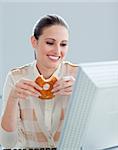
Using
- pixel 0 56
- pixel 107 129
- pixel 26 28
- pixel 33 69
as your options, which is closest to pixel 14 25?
pixel 26 28

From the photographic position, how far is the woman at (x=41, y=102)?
3.51ft

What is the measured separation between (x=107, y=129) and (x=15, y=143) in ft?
1.63

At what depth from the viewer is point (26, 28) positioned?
2.34m

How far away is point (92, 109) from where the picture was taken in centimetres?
69

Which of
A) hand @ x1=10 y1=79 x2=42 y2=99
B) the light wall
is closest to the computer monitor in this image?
hand @ x1=10 y1=79 x2=42 y2=99

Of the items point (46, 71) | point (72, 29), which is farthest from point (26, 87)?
point (72, 29)

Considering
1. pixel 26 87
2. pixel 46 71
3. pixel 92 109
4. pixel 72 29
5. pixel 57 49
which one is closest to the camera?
pixel 92 109

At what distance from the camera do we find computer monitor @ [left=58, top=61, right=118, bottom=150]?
669 mm

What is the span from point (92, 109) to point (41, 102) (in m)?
0.50

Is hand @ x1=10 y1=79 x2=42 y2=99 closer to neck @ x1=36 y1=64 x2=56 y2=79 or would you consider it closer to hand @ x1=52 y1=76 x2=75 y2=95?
hand @ x1=52 y1=76 x2=75 y2=95

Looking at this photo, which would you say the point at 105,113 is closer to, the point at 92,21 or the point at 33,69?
the point at 33,69

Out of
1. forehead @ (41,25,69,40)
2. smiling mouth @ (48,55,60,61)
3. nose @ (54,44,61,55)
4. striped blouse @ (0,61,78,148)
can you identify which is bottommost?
striped blouse @ (0,61,78,148)

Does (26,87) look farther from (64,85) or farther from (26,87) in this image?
(64,85)

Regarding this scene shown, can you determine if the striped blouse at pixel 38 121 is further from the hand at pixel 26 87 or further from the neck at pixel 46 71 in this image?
the hand at pixel 26 87
